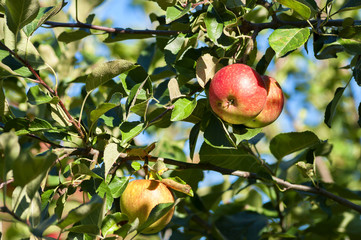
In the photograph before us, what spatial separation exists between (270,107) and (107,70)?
40 centimetres

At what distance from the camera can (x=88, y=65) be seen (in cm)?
209

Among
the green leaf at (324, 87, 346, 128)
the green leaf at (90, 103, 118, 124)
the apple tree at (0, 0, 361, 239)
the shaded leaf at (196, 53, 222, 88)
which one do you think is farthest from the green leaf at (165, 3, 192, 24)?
the green leaf at (324, 87, 346, 128)

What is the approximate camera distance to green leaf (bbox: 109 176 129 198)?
3.71 ft

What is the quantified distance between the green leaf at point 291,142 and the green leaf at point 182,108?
41 centimetres

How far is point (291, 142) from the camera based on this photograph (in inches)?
54.8

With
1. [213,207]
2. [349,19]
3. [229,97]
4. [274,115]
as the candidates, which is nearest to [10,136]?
[229,97]

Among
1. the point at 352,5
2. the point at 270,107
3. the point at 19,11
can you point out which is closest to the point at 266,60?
the point at 270,107

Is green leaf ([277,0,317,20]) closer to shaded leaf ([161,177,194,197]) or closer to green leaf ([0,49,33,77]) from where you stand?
shaded leaf ([161,177,194,197])

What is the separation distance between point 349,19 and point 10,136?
0.81 meters

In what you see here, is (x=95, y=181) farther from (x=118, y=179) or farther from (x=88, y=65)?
(x=88, y=65)

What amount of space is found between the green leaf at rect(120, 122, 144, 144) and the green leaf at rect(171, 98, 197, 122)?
86 mm

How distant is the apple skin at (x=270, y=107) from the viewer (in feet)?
3.74

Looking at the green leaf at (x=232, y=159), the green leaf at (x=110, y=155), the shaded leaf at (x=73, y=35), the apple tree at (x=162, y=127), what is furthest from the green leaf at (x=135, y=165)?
the shaded leaf at (x=73, y=35)

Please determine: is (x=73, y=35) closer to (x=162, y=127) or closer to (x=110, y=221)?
(x=162, y=127)
